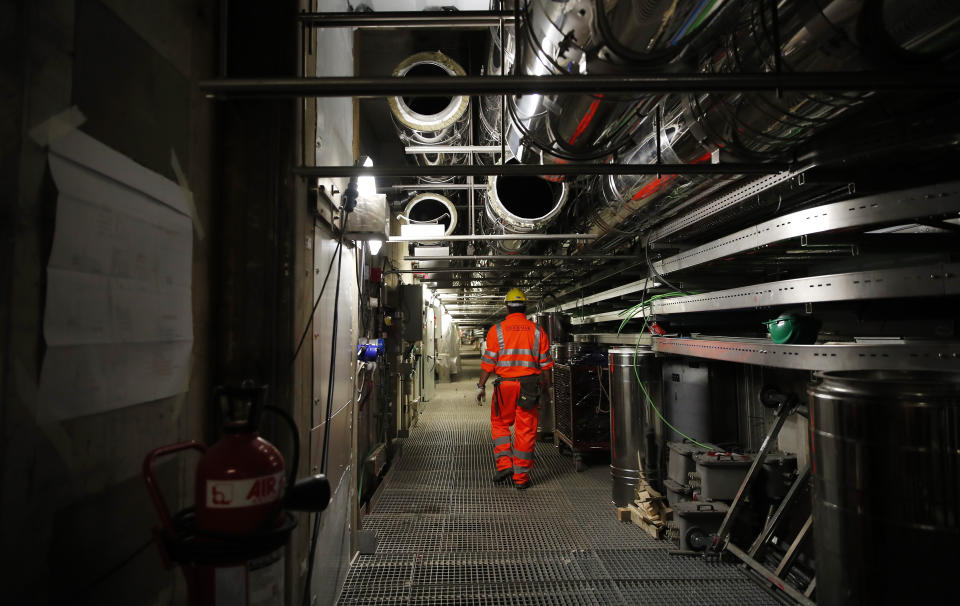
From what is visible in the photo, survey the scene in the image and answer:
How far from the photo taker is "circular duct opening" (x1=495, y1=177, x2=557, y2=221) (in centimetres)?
317

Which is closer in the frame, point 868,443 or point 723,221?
point 868,443

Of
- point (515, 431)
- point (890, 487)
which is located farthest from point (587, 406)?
point (890, 487)

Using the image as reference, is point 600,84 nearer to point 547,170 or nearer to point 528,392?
point 547,170

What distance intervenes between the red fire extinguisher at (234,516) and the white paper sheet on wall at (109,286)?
251 millimetres

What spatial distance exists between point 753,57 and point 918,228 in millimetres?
1740

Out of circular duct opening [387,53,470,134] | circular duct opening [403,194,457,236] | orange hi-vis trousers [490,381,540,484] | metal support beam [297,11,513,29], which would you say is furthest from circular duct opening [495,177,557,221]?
orange hi-vis trousers [490,381,540,484]

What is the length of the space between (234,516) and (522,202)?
278 centimetres

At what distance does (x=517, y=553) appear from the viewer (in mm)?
2492

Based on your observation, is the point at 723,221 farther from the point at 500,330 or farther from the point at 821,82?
the point at 500,330

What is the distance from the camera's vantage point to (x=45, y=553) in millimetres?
814

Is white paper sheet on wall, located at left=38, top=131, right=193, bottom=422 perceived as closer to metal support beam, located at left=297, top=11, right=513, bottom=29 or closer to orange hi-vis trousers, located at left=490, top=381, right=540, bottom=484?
metal support beam, located at left=297, top=11, right=513, bottom=29

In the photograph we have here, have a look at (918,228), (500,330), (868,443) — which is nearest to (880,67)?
(868,443)

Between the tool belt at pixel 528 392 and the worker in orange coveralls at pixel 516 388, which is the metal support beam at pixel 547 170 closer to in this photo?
the worker in orange coveralls at pixel 516 388

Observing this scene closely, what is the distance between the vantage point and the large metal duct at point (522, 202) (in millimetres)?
2951
